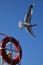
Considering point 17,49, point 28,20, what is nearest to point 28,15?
point 28,20

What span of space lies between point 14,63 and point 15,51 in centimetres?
138

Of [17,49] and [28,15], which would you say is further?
[17,49]

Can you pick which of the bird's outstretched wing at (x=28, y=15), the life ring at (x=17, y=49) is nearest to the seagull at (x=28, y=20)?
the bird's outstretched wing at (x=28, y=15)

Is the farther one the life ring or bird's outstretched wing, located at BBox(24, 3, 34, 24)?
the life ring

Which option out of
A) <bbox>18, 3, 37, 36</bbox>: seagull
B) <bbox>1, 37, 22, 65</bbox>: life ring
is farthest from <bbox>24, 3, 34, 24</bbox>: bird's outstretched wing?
<bbox>1, 37, 22, 65</bbox>: life ring

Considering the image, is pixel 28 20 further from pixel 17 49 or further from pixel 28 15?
pixel 17 49

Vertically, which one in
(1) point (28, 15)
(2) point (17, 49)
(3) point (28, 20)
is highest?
(1) point (28, 15)

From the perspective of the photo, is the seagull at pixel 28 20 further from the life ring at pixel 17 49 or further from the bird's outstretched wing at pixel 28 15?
the life ring at pixel 17 49

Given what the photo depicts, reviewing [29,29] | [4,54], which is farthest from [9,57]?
[29,29]

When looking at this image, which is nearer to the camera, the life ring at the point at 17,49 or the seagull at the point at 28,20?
the seagull at the point at 28,20

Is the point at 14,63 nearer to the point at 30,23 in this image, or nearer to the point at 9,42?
the point at 9,42

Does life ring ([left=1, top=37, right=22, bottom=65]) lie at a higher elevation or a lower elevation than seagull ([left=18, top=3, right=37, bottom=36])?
lower

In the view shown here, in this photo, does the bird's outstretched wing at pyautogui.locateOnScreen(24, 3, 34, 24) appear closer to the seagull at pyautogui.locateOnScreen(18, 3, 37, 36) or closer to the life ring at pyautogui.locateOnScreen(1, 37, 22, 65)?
the seagull at pyautogui.locateOnScreen(18, 3, 37, 36)

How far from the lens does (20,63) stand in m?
42.1
